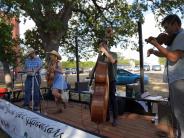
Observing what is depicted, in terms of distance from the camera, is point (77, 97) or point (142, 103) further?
point (77, 97)

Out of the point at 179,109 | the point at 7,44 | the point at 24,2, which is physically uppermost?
the point at 24,2

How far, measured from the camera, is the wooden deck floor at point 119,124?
5957mm

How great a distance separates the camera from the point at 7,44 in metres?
17.2

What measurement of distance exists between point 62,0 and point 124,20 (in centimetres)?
490

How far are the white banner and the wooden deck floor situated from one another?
812 mm

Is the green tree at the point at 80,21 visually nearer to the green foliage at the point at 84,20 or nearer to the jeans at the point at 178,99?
the green foliage at the point at 84,20

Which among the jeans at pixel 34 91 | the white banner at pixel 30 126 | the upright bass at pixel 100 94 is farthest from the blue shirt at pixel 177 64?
the jeans at pixel 34 91

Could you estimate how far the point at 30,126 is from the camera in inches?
232

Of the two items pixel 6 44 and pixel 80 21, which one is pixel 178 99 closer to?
pixel 6 44

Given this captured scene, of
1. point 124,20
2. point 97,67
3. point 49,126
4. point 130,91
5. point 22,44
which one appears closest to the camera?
A: point 49,126

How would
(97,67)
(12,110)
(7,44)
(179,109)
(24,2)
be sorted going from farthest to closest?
(7,44) → (24,2) → (12,110) → (97,67) → (179,109)

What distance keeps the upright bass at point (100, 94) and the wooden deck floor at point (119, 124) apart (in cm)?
27

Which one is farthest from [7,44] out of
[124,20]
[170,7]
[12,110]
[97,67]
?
[97,67]

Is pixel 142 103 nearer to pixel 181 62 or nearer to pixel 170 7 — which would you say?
pixel 181 62
